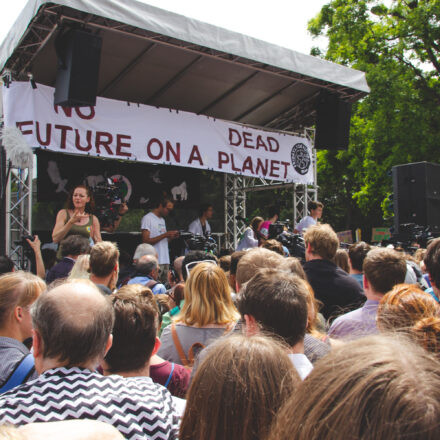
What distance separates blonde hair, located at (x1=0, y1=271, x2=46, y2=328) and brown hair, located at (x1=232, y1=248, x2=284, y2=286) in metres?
1.18

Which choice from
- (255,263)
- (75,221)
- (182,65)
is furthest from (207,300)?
(182,65)

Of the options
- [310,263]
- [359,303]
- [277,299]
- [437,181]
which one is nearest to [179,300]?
[310,263]

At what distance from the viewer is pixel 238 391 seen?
0.91 metres

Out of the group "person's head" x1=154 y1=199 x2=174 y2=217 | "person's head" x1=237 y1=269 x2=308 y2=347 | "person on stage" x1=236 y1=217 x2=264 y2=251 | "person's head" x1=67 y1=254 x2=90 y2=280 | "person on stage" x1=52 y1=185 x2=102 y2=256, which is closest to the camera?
"person's head" x1=237 y1=269 x2=308 y2=347

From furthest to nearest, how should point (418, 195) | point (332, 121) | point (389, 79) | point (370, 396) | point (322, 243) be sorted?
point (389, 79)
point (332, 121)
point (418, 195)
point (322, 243)
point (370, 396)

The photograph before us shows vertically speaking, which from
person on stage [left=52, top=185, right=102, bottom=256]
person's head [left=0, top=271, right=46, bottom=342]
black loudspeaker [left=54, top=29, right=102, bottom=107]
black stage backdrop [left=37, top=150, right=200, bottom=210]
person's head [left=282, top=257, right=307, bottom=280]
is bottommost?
person's head [left=0, top=271, right=46, bottom=342]

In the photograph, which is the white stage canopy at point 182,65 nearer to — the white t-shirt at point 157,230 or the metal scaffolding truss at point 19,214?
the metal scaffolding truss at point 19,214

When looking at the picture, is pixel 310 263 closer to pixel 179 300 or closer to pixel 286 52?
pixel 179 300

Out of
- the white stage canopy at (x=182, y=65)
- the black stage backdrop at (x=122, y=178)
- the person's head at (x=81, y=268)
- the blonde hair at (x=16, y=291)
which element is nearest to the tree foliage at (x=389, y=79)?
the white stage canopy at (x=182, y=65)

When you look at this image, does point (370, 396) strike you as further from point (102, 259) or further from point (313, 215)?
point (313, 215)

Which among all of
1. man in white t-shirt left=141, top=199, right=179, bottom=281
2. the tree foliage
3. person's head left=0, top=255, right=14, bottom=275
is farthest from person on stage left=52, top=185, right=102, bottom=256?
the tree foliage

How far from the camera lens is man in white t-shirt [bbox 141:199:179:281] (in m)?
7.31

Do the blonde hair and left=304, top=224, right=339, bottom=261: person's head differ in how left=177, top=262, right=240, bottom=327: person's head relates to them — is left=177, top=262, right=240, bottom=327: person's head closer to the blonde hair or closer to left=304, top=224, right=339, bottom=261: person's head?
the blonde hair

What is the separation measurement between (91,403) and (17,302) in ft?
3.84
